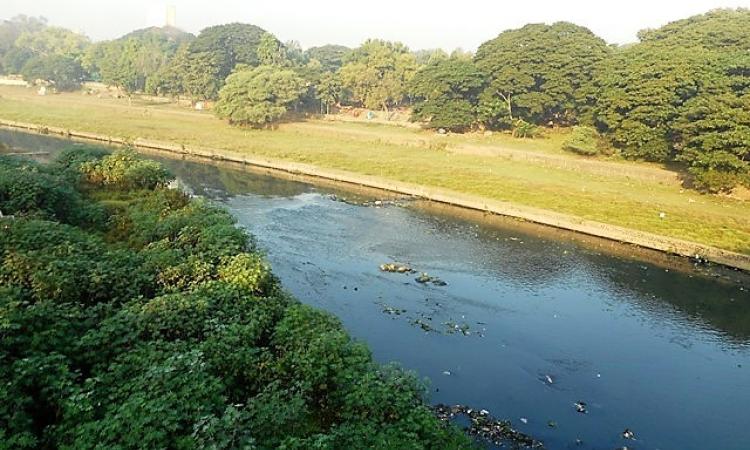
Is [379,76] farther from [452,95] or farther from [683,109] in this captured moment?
[683,109]

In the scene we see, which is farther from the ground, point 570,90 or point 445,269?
point 570,90

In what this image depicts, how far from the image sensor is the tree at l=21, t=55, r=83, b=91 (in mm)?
110819

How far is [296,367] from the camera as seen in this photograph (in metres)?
12.9

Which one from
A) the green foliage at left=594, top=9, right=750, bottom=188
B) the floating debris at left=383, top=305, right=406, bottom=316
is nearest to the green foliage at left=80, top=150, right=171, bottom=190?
the floating debris at left=383, top=305, right=406, bottom=316

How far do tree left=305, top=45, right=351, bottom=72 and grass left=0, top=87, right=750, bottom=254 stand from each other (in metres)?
42.5

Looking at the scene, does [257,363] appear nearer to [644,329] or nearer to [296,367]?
[296,367]

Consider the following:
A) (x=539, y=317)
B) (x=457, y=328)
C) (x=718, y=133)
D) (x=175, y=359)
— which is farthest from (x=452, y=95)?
(x=175, y=359)

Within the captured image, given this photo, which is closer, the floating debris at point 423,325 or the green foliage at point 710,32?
the floating debris at point 423,325

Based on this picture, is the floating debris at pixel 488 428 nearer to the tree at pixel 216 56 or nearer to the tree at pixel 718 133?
the tree at pixel 718 133

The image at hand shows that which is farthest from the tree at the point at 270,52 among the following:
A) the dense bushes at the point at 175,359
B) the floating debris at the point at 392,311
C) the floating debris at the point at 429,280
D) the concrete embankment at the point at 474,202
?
the dense bushes at the point at 175,359

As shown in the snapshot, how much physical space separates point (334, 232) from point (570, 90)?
3882 cm

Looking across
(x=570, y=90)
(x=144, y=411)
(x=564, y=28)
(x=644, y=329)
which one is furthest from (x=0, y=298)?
(x=564, y=28)

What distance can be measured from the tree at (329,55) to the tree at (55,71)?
50284 millimetres

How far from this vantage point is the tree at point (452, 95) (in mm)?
68438
